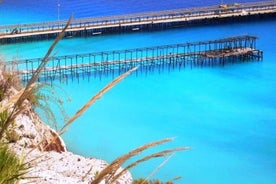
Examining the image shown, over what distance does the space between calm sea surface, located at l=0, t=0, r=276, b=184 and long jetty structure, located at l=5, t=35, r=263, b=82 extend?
997 millimetres

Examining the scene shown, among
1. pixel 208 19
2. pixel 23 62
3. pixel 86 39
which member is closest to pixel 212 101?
pixel 23 62

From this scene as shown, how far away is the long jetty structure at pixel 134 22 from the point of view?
1292 inches

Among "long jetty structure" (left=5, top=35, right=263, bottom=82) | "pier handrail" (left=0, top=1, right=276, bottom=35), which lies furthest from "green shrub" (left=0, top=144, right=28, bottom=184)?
"pier handrail" (left=0, top=1, right=276, bottom=35)

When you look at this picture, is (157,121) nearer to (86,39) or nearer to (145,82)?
(145,82)

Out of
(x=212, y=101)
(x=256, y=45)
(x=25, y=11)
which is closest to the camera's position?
(x=212, y=101)

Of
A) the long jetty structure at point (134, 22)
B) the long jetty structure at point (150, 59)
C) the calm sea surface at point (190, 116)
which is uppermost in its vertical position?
the long jetty structure at point (134, 22)

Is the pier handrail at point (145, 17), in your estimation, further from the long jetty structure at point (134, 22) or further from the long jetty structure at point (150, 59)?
the long jetty structure at point (150, 59)

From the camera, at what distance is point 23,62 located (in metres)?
24.8

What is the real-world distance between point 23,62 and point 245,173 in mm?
13039

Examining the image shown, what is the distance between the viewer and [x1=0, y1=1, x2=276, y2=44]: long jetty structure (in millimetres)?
32812

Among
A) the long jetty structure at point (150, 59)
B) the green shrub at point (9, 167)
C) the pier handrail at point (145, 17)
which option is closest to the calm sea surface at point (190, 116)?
the long jetty structure at point (150, 59)

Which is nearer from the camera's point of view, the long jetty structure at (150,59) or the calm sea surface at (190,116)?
the calm sea surface at (190,116)

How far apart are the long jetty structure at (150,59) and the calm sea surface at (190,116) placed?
3.27 feet

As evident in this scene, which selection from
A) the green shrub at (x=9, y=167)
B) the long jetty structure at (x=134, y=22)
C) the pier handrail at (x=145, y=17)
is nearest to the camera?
the green shrub at (x=9, y=167)
